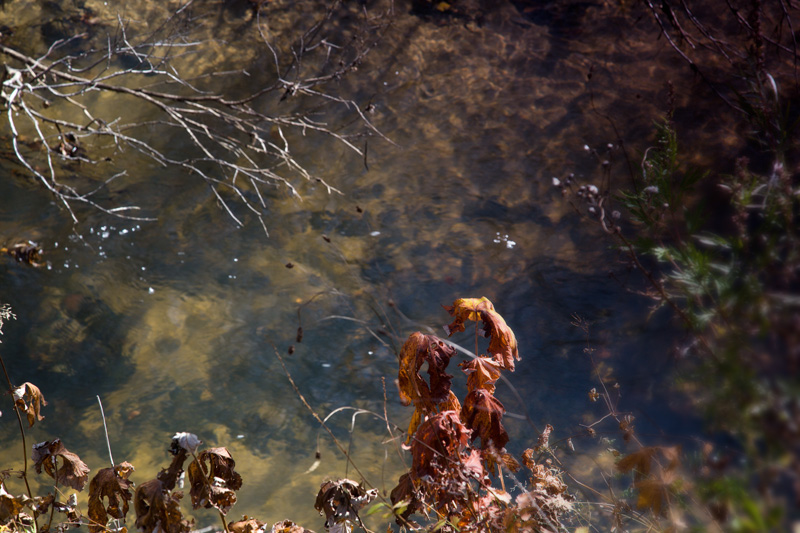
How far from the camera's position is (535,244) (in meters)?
3.70

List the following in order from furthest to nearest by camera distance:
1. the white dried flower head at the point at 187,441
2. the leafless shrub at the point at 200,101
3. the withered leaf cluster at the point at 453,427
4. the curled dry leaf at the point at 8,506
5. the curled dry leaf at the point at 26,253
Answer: the leafless shrub at the point at 200,101 → the curled dry leaf at the point at 26,253 → the curled dry leaf at the point at 8,506 → the withered leaf cluster at the point at 453,427 → the white dried flower head at the point at 187,441

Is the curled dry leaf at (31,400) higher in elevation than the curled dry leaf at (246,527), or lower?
higher

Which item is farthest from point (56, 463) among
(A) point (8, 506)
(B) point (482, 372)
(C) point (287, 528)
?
(B) point (482, 372)

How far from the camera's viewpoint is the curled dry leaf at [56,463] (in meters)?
1.51

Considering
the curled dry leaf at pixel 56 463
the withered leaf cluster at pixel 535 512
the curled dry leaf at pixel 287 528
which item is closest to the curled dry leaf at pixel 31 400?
the curled dry leaf at pixel 56 463

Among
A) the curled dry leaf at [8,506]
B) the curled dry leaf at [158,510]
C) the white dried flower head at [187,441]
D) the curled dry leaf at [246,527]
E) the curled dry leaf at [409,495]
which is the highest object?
the white dried flower head at [187,441]

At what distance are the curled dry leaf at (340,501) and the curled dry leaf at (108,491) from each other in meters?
0.54

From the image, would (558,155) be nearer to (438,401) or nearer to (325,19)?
(325,19)

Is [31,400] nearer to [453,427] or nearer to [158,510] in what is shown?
[158,510]

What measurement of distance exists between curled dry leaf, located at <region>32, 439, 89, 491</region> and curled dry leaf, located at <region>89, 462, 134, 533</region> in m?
0.09

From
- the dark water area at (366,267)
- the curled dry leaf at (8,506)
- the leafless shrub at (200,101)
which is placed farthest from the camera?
the leafless shrub at (200,101)

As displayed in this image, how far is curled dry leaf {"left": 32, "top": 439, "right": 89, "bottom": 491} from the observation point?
1512 mm

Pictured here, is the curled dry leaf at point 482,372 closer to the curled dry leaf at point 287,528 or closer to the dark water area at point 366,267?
the curled dry leaf at point 287,528

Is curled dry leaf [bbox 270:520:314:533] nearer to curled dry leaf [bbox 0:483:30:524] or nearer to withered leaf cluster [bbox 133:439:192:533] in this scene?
withered leaf cluster [bbox 133:439:192:533]
